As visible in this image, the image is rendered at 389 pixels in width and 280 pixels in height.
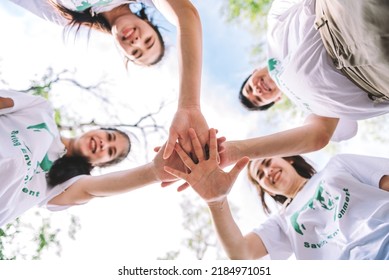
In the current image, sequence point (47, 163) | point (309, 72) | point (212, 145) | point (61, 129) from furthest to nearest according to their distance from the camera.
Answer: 1. point (61, 129)
2. point (47, 163)
3. point (212, 145)
4. point (309, 72)

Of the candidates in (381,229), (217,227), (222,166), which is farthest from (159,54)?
(381,229)

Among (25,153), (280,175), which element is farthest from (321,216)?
(25,153)

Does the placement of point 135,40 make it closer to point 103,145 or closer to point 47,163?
point 103,145

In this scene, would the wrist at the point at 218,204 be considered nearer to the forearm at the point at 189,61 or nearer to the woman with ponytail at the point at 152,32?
the woman with ponytail at the point at 152,32

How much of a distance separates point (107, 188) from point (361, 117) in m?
0.72

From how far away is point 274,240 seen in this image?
1182mm

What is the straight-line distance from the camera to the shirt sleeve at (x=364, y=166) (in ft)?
3.31

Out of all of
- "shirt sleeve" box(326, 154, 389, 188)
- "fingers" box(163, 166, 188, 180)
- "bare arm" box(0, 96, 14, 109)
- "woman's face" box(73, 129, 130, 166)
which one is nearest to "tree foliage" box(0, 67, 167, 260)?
"woman's face" box(73, 129, 130, 166)

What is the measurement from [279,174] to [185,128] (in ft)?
1.59

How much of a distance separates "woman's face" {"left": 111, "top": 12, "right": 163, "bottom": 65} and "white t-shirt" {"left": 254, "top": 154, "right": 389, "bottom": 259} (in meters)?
0.66

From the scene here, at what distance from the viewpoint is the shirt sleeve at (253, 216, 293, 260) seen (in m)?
1.16

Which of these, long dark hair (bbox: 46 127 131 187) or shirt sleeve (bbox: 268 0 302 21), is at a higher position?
shirt sleeve (bbox: 268 0 302 21)

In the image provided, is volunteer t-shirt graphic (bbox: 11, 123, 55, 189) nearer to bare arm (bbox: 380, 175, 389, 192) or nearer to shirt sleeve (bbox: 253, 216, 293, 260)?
shirt sleeve (bbox: 253, 216, 293, 260)

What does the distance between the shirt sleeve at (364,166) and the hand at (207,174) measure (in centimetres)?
34
